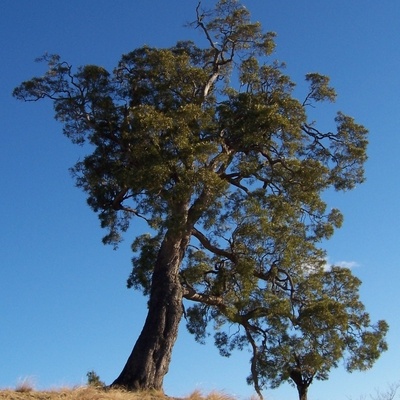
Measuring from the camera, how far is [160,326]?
16.8 m

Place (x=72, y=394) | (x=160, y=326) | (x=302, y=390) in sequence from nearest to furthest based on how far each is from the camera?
(x=72, y=394)
(x=160, y=326)
(x=302, y=390)

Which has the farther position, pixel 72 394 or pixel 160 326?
pixel 160 326

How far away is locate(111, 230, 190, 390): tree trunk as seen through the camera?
16.1 m

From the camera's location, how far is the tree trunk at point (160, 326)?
1606 cm

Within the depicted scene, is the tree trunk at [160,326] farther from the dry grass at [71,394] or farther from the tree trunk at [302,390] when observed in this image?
the tree trunk at [302,390]

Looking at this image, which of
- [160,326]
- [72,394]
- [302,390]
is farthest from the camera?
[302,390]

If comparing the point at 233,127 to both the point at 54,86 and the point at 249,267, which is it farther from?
the point at 54,86

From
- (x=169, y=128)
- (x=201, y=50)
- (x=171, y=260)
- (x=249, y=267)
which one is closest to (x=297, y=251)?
(x=249, y=267)

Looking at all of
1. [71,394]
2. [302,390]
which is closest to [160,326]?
[71,394]

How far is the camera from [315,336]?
1792cm

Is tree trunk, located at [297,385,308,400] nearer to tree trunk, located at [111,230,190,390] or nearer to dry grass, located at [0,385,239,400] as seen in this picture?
tree trunk, located at [111,230,190,390]

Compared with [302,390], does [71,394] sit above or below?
below

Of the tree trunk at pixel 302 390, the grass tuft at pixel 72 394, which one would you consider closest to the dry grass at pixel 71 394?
the grass tuft at pixel 72 394

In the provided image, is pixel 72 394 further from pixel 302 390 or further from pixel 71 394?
pixel 302 390
